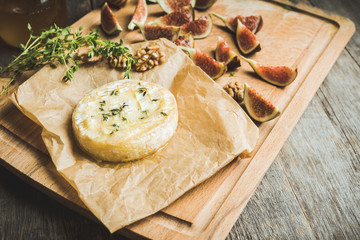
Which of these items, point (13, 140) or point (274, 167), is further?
point (274, 167)

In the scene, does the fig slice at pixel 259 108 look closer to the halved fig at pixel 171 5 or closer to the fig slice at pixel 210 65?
the fig slice at pixel 210 65

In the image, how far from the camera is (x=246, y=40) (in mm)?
2855

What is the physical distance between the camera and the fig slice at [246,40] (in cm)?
280

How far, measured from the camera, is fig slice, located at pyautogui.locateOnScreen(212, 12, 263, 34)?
9.89ft

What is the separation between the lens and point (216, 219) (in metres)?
1.82

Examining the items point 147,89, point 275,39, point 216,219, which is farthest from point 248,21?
point 216,219

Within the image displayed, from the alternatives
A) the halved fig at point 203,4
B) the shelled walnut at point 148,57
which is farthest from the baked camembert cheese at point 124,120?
the halved fig at point 203,4

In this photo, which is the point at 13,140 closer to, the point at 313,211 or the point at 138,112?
the point at 138,112

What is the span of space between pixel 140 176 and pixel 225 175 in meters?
0.54

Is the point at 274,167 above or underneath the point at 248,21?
underneath

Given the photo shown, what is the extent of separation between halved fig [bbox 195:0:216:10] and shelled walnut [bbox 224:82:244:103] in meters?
1.21

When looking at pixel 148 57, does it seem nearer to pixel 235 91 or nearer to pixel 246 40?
pixel 235 91

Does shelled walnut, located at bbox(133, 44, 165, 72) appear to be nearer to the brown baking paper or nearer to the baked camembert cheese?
the brown baking paper

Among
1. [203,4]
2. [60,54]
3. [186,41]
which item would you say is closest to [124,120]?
[60,54]
